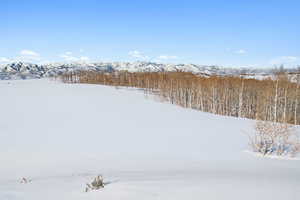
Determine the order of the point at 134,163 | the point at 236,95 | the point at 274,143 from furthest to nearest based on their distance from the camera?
the point at 236,95 → the point at 274,143 → the point at 134,163

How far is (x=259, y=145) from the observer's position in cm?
997

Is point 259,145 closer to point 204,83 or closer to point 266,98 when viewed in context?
point 266,98

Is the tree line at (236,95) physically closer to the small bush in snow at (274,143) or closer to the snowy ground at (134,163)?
the snowy ground at (134,163)

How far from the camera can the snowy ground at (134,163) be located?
4.05 m

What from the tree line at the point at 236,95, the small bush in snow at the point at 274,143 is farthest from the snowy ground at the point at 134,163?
the tree line at the point at 236,95

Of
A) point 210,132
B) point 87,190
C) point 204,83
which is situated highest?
point 204,83

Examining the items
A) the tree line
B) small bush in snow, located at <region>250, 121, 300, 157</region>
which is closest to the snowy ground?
small bush in snow, located at <region>250, 121, 300, 157</region>

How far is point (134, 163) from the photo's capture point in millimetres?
8250

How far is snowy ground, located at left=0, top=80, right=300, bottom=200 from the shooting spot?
405 centimetres

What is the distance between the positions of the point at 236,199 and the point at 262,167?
4.54m

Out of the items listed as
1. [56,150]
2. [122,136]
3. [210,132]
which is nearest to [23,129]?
[56,150]

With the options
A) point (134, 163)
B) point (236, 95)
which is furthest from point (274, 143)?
point (236, 95)

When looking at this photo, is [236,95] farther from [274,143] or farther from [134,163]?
[134,163]

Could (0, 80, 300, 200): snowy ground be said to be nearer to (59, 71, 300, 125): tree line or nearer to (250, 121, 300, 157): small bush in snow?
(250, 121, 300, 157): small bush in snow
